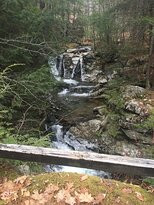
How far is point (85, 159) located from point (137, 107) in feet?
27.7

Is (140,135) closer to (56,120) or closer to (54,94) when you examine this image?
(56,120)

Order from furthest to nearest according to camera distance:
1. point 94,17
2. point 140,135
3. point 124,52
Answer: point 94,17 < point 124,52 < point 140,135

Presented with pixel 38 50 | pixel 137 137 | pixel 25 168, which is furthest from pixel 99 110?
pixel 25 168

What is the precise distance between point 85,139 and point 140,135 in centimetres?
208

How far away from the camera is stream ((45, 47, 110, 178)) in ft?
34.3

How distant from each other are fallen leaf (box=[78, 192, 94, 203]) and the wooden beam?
307 mm

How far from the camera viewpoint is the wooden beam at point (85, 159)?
307cm

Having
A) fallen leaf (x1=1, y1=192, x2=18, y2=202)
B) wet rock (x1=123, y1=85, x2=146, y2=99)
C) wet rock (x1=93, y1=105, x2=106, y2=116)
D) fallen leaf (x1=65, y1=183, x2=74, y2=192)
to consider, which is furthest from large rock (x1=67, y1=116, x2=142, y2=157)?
fallen leaf (x1=1, y1=192, x2=18, y2=202)

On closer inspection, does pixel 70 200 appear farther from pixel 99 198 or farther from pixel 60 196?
pixel 99 198

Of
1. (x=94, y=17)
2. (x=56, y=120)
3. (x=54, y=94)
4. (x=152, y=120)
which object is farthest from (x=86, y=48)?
(x=152, y=120)

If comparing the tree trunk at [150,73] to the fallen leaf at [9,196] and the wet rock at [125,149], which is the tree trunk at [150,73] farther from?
the fallen leaf at [9,196]

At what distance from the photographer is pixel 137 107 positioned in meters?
11.3

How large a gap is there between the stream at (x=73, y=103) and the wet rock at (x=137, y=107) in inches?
70.7

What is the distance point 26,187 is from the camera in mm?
3246
